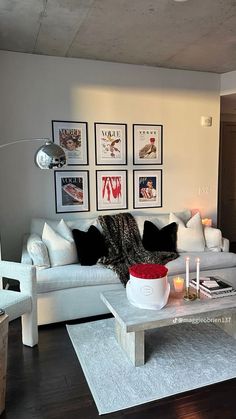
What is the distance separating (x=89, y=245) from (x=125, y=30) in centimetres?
213

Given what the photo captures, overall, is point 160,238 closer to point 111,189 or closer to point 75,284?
point 111,189

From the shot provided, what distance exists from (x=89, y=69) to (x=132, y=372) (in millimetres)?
3308

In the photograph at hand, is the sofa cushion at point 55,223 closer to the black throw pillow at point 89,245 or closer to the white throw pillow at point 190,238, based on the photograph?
the black throw pillow at point 89,245

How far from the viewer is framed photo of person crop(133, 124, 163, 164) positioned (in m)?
4.12

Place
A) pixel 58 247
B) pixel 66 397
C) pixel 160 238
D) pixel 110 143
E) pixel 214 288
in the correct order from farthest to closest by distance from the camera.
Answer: pixel 110 143
pixel 160 238
pixel 58 247
pixel 214 288
pixel 66 397

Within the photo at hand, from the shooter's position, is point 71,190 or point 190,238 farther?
point 71,190

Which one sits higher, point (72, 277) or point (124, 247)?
point (124, 247)

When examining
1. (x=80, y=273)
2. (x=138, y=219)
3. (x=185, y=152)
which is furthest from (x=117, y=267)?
(x=185, y=152)

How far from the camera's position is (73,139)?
3.83 meters

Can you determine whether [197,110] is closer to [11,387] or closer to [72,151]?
[72,151]

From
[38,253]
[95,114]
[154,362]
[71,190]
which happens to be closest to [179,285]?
[154,362]

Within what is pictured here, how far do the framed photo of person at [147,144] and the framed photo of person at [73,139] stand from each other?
680mm

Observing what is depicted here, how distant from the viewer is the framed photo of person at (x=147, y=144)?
13.5 feet

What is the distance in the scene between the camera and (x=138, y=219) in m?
3.89
